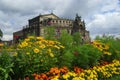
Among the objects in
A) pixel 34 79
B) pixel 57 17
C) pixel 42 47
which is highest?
pixel 57 17

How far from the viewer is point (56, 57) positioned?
12664 millimetres

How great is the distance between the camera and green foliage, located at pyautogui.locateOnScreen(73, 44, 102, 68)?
13.6m

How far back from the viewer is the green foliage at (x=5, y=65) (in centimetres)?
965

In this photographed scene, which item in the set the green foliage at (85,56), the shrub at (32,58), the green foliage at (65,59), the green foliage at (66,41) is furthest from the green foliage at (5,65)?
the green foliage at (66,41)

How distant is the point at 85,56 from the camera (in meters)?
13.6

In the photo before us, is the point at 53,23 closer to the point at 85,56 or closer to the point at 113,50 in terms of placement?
the point at 113,50

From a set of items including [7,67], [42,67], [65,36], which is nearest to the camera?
[7,67]

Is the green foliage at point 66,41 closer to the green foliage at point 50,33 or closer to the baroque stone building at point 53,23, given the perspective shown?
the green foliage at point 50,33

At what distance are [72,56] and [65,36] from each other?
2.15 metres

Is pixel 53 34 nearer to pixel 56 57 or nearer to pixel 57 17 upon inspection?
pixel 56 57

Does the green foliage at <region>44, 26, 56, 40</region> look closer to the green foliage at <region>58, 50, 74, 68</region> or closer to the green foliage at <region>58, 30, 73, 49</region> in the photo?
the green foliage at <region>58, 30, 73, 49</region>

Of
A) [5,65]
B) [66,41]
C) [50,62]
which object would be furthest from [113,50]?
[5,65]

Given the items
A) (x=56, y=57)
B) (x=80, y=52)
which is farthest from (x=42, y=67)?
(x=80, y=52)

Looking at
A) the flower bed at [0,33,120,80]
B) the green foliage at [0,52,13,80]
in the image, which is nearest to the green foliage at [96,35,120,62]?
the flower bed at [0,33,120,80]
